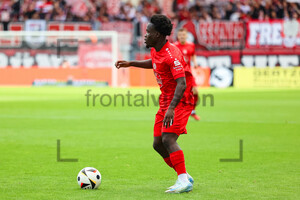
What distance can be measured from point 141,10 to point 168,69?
3299 cm

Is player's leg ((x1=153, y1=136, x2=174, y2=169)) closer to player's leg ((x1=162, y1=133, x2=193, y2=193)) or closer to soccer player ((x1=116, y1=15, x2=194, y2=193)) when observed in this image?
soccer player ((x1=116, y1=15, x2=194, y2=193))

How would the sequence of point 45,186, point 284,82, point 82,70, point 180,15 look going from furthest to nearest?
point 180,15 < point 82,70 < point 284,82 < point 45,186

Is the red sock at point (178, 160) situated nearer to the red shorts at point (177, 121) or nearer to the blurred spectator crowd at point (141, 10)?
the red shorts at point (177, 121)

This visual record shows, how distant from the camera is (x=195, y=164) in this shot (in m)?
8.80

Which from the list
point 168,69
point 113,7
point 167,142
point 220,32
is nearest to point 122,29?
point 113,7

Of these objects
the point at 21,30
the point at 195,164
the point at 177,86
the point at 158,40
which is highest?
the point at 21,30

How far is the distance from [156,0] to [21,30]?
30.8ft

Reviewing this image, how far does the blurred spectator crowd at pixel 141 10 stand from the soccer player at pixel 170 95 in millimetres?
30385

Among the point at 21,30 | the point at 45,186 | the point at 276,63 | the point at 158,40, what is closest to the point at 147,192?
the point at 45,186

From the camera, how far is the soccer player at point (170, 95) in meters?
6.51

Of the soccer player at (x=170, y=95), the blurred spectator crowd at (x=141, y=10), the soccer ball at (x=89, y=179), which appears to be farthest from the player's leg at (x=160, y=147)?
the blurred spectator crowd at (x=141, y=10)

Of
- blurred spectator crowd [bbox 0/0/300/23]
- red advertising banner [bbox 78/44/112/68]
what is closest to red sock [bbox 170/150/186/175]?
red advertising banner [bbox 78/44/112/68]

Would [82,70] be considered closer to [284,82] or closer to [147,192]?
[284,82]

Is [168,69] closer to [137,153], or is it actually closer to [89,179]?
[89,179]
